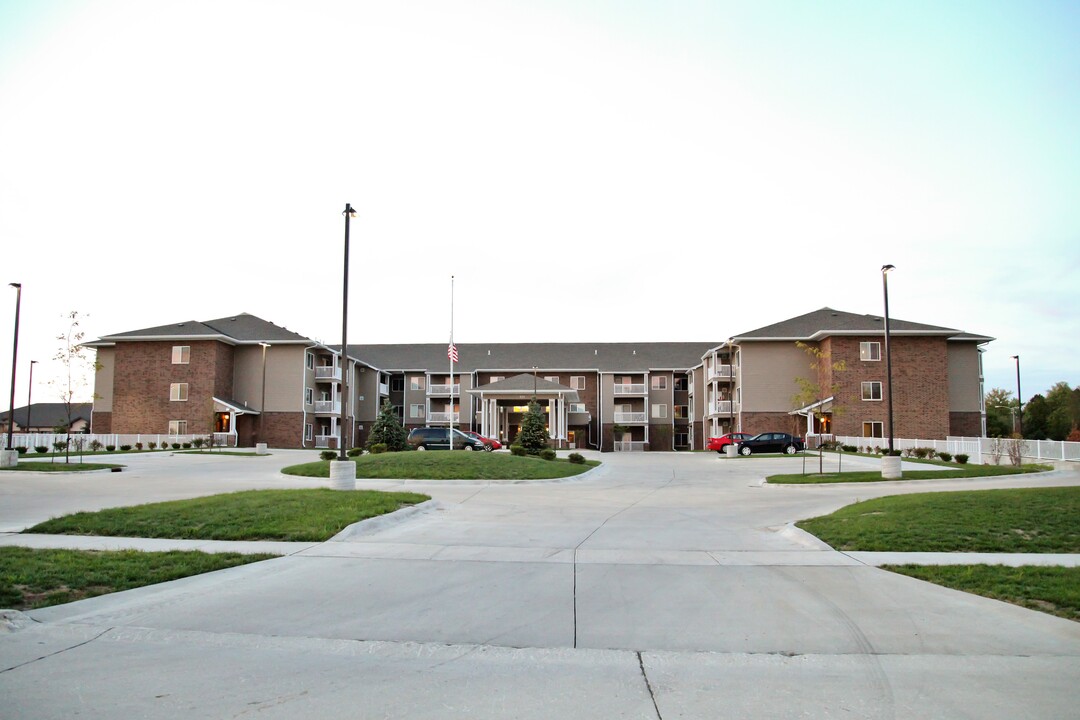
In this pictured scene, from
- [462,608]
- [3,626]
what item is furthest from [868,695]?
[3,626]

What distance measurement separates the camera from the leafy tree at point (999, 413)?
68.3 metres

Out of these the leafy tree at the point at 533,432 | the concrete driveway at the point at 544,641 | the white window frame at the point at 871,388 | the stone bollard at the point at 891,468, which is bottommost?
the concrete driveway at the point at 544,641

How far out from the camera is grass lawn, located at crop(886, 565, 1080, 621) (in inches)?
298

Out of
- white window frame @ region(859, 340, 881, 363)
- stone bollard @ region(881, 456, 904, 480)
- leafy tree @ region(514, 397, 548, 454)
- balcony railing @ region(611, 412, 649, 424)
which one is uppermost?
white window frame @ region(859, 340, 881, 363)

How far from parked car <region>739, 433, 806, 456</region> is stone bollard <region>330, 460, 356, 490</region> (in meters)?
29.3

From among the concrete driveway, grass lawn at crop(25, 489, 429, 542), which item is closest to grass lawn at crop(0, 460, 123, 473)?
grass lawn at crop(25, 489, 429, 542)

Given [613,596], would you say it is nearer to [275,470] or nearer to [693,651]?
[693,651]

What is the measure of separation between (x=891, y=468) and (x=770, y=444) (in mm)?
19487

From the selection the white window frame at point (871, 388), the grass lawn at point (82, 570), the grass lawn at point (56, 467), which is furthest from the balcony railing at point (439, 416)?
the grass lawn at point (82, 570)

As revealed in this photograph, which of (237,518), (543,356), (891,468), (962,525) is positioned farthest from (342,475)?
(543,356)

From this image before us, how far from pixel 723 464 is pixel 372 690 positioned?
30.9 m

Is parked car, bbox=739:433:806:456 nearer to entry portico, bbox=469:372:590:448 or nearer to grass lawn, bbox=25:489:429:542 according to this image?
entry portico, bbox=469:372:590:448

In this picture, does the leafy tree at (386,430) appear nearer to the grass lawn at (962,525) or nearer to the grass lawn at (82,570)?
the grass lawn at (962,525)

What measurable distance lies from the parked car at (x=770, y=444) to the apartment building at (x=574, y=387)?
3298 mm
